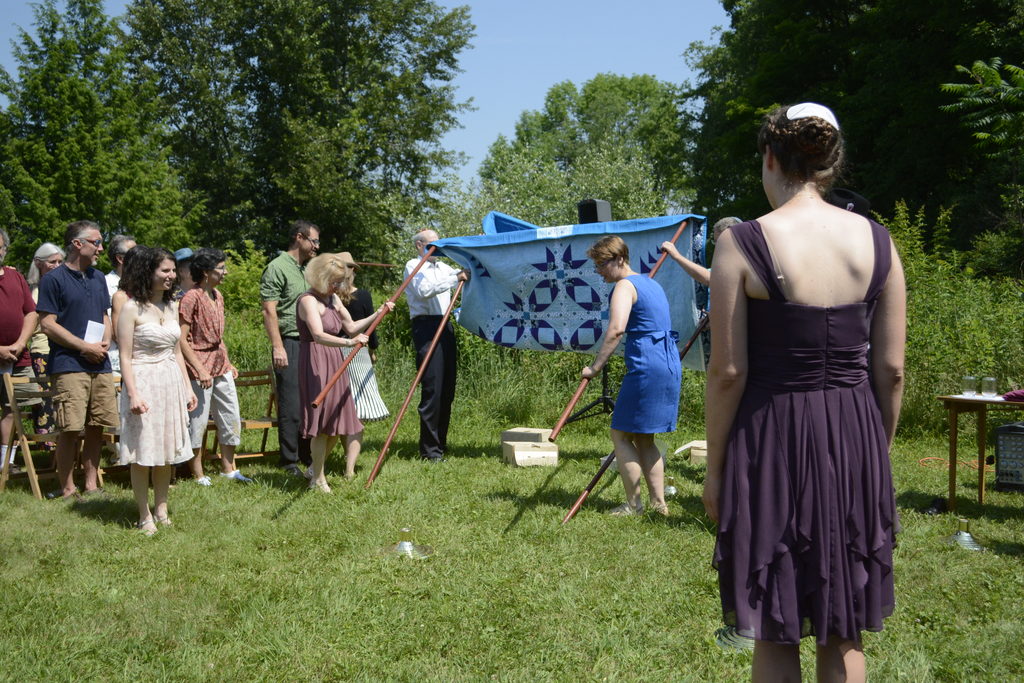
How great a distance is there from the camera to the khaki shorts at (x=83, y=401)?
6578 mm

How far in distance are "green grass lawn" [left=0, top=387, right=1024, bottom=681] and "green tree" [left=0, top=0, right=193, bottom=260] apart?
74.2ft

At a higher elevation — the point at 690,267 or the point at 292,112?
the point at 292,112

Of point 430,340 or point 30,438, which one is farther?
point 430,340

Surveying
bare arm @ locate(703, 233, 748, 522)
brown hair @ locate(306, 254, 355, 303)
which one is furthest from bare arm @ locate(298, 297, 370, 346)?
bare arm @ locate(703, 233, 748, 522)

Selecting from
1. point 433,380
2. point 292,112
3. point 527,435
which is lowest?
point 527,435

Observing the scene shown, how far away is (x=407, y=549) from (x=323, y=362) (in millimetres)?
1983

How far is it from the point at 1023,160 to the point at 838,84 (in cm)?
1308

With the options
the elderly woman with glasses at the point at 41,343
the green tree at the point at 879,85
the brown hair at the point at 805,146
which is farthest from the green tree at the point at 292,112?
the brown hair at the point at 805,146

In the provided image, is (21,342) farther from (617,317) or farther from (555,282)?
(617,317)

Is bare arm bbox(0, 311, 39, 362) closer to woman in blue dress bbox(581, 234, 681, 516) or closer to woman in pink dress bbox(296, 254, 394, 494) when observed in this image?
woman in pink dress bbox(296, 254, 394, 494)

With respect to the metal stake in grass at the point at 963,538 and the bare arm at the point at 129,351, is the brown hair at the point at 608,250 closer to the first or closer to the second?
the metal stake in grass at the point at 963,538

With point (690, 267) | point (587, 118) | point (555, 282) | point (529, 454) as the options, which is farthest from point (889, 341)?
point (587, 118)

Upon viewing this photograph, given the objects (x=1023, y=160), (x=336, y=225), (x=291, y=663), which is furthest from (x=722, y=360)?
(x=336, y=225)

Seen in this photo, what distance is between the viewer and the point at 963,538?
17.6 feet
